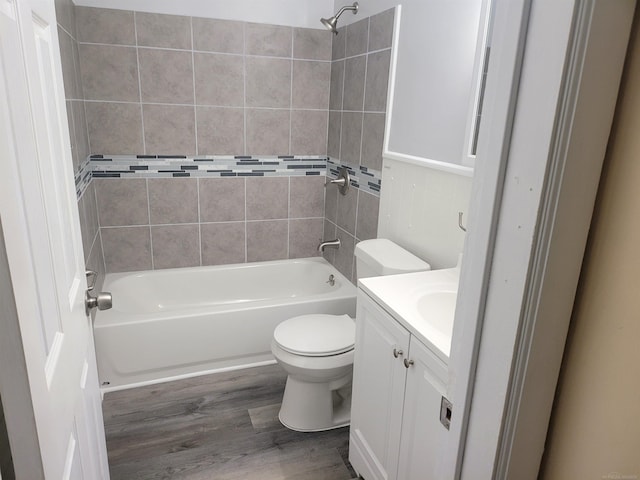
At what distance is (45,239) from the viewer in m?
0.80

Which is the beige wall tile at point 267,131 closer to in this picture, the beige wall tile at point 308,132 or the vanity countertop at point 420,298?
the beige wall tile at point 308,132

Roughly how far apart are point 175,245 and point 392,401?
202 cm

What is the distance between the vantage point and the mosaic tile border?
2688 millimetres

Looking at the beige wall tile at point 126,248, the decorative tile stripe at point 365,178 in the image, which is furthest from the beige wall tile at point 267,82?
the beige wall tile at point 126,248

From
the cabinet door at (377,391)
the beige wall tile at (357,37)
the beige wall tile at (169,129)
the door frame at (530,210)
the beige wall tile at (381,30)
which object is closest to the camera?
the door frame at (530,210)

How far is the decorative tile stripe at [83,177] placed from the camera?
2202 millimetres

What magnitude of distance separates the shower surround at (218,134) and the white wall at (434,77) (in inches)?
6.9

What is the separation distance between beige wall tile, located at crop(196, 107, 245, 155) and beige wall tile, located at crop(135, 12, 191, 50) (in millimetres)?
398

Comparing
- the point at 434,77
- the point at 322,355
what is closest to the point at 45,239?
the point at 322,355

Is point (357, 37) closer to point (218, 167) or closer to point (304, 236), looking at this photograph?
point (218, 167)

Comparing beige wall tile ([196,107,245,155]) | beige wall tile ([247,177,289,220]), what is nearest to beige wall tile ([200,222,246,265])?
beige wall tile ([247,177,289,220])

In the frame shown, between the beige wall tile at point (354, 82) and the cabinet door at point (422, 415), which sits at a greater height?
the beige wall tile at point (354, 82)

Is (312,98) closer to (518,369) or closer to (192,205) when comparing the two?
(192,205)

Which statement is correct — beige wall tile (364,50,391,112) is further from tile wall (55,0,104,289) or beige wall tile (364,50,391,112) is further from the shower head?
tile wall (55,0,104,289)
